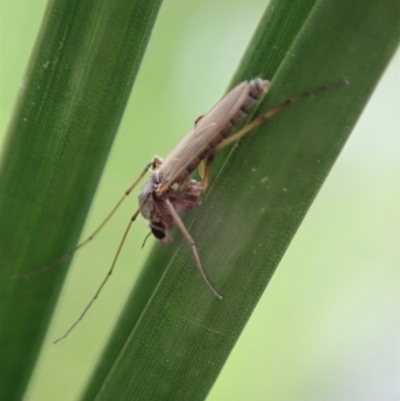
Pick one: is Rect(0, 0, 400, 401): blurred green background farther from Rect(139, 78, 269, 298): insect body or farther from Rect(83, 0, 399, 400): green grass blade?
Rect(83, 0, 399, 400): green grass blade

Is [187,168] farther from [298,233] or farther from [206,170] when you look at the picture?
[298,233]

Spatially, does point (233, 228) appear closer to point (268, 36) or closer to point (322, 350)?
point (268, 36)

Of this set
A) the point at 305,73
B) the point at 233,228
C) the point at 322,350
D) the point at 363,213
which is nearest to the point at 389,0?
the point at 305,73

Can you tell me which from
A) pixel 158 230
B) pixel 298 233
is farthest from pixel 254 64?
pixel 298 233

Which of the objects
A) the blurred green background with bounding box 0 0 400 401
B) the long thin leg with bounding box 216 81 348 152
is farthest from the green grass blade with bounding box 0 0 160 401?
the blurred green background with bounding box 0 0 400 401

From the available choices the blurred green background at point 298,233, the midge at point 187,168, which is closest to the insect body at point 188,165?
the midge at point 187,168

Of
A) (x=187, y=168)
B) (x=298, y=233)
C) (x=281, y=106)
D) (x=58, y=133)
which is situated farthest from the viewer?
(x=298, y=233)
